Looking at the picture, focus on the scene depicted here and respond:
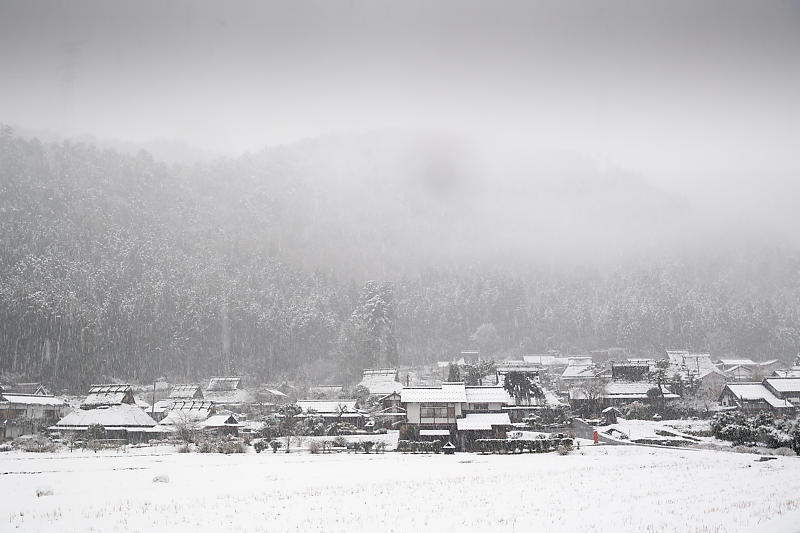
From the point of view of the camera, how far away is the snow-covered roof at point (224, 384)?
83938 mm

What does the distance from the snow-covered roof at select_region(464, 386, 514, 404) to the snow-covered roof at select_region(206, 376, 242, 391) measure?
1749 inches

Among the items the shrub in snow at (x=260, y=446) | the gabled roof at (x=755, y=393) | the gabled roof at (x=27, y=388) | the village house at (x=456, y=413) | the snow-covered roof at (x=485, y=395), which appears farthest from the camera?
the gabled roof at (x=27, y=388)

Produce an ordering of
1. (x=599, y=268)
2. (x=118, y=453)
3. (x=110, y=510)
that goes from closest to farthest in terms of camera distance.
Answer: (x=110, y=510) → (x=118, y=453) → (x=599, y=268)

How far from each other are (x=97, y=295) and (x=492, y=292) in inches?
3101

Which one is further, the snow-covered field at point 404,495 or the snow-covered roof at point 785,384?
the snow-covered roof at point 785,384

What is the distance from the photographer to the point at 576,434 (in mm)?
50719

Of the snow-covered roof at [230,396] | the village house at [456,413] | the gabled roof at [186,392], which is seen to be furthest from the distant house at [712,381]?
the gabled roof at [186,392]

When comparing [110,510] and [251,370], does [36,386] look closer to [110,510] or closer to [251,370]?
[251,370]

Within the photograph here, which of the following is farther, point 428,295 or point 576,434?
point 428,295

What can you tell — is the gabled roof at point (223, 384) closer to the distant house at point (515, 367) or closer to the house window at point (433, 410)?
the distant house at point (515, 367)

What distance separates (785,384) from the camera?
6144 centimetres

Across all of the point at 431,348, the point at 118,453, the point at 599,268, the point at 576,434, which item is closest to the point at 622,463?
the point at 576,434

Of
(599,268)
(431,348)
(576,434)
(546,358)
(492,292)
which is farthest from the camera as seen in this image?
(599,268)

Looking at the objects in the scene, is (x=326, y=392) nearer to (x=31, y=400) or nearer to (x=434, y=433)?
(x=31, y=400)
